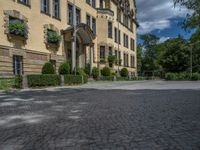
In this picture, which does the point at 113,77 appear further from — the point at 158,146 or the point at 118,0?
the point at 158,146

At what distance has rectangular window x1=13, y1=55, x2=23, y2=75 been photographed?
26188mm

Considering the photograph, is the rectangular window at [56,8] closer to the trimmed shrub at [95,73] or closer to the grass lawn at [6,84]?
the trimmed shrub at [95,73]

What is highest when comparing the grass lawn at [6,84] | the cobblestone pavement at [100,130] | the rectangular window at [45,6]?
the rectangular window at [45,6]

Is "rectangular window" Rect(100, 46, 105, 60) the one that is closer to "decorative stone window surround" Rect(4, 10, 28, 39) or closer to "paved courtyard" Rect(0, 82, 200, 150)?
"decorative stone window surround" Rect(4, 10, 28, 39)

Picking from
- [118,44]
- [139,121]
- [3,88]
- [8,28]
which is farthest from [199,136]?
[118,44]

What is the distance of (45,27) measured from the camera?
99.2 ft

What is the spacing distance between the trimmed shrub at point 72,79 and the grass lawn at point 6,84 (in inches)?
217

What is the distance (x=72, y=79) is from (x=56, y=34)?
518 cm

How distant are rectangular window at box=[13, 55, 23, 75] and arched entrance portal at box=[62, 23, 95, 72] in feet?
23.5

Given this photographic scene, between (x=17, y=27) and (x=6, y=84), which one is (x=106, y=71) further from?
(x=6, y=84)

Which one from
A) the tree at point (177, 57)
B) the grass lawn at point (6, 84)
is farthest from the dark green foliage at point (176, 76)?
the grass lawn at point (6, 84)

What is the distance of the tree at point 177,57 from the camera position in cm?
6619

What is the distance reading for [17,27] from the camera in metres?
25.5

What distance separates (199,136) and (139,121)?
2.20 m
